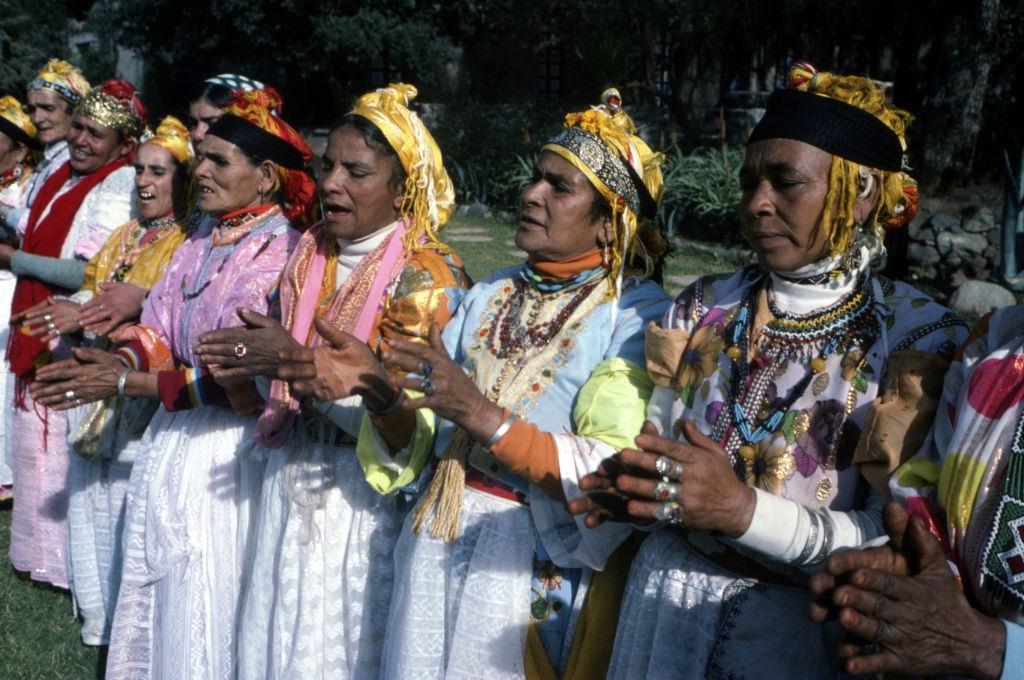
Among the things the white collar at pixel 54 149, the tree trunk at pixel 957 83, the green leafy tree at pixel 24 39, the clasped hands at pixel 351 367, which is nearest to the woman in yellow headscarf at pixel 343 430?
the clasped hands at pixel 351 367

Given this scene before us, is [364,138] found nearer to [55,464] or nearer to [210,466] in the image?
[210,466]

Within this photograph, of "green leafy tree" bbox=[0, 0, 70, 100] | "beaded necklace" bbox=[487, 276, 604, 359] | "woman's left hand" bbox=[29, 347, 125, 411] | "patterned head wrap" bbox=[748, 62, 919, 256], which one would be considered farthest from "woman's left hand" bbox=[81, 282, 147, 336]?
"green leafy tree" bbox=[0, 0, 70, 100]

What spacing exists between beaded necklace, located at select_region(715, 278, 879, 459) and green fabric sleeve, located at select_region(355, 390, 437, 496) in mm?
938

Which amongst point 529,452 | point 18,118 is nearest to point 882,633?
point 529,452

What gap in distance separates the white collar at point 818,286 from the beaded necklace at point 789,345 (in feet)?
0.06

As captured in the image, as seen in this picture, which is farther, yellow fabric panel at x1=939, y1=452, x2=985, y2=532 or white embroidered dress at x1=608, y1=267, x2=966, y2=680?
white embroidered dress at x1=608, y1=267, x2=966, y2=680

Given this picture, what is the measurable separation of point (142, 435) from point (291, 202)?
1263 mm

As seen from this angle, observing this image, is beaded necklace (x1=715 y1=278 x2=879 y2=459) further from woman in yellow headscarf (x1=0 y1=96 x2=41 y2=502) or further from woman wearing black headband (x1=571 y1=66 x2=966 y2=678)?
woman in yellow headscarf (x1=0 y1=96 x2=41 y2=502)

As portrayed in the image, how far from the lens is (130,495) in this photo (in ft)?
12.5

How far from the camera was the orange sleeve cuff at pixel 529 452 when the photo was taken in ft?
7.82

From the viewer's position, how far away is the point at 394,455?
290cm

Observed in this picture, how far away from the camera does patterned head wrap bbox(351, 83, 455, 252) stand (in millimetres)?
3322

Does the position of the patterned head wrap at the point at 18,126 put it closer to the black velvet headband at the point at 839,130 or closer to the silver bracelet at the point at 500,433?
the silver bracelet at the point at 500,433

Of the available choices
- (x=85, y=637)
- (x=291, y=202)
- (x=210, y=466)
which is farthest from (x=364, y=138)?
(x=85, y=637)
